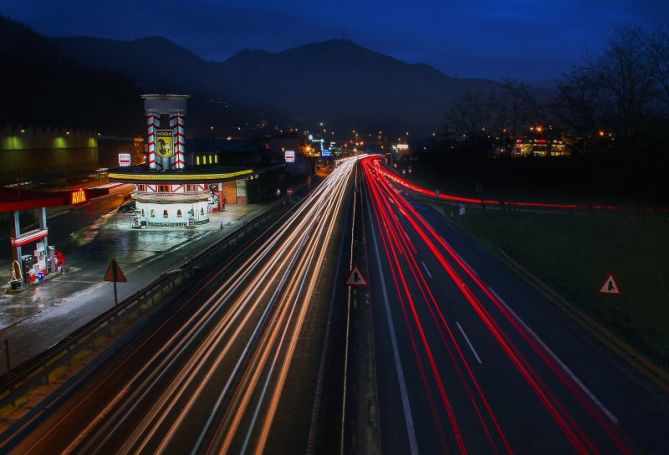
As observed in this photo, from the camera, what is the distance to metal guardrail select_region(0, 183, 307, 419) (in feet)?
42.5

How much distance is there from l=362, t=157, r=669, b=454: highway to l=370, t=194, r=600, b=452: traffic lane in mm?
24

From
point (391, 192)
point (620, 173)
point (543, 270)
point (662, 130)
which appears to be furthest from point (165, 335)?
point (391, 192)

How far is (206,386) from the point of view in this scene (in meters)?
13.6

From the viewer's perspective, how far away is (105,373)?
48.4ft

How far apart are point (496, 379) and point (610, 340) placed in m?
5.03

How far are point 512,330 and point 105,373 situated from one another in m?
11.9

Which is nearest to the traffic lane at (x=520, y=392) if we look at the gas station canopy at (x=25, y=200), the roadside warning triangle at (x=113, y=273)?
the roadside warning triangle at (x=113, y=273)

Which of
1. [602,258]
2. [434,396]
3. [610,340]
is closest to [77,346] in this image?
[434,396]

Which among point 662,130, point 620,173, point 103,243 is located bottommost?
point 103,243

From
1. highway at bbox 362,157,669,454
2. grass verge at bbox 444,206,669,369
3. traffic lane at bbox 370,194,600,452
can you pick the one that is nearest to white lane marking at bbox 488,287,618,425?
highway at bbox 362,157,669,454

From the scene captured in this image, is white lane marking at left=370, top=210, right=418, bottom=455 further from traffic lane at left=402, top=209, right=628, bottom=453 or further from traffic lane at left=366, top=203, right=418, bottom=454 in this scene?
traffic lane at left=402, top=209, right=628, bottom=453

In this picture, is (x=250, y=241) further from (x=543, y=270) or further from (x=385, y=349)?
(x=385, y=349)

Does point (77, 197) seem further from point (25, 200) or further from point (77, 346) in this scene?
point (77, 346)

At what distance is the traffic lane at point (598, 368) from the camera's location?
1207cm
